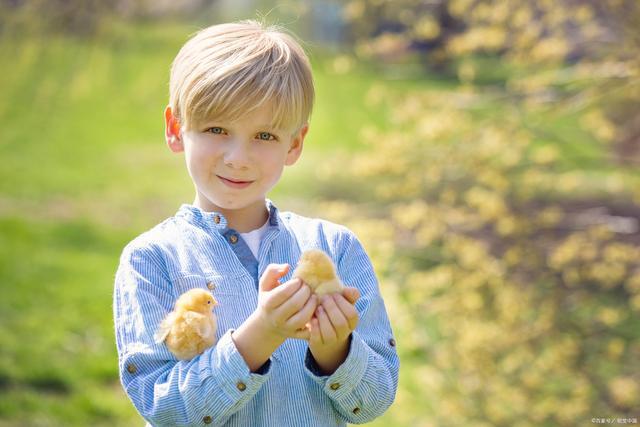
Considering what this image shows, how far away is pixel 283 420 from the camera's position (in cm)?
161

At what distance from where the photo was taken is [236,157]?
1.62 metres

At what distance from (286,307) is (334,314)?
3.4 inches

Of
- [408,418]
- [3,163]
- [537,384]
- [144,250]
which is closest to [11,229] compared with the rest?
[3,163]

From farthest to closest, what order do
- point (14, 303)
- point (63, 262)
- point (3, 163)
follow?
point (3, 163), point (63, 262), point (14, 303)

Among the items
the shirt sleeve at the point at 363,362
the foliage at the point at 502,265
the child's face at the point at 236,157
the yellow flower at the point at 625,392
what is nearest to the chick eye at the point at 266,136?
the child's face at the point at 236,157

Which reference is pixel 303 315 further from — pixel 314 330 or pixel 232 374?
pixel 232 374

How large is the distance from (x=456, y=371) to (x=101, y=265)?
267cm

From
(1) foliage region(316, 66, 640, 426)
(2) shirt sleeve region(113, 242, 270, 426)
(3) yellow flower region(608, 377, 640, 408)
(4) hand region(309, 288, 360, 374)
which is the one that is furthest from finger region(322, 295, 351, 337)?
(3) yellow flower region(608, 377, 640, 408)

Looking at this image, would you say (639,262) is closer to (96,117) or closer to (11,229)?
(11,229)

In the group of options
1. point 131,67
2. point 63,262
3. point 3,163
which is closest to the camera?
point 63,262

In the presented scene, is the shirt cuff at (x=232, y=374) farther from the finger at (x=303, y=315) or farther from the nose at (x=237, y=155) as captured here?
the nose at (x=237, y=155)

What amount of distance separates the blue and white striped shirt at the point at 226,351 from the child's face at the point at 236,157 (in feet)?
0.18

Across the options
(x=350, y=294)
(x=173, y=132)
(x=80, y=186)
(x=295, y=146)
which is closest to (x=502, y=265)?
(x=295, y=146)

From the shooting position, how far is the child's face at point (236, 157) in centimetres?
163
